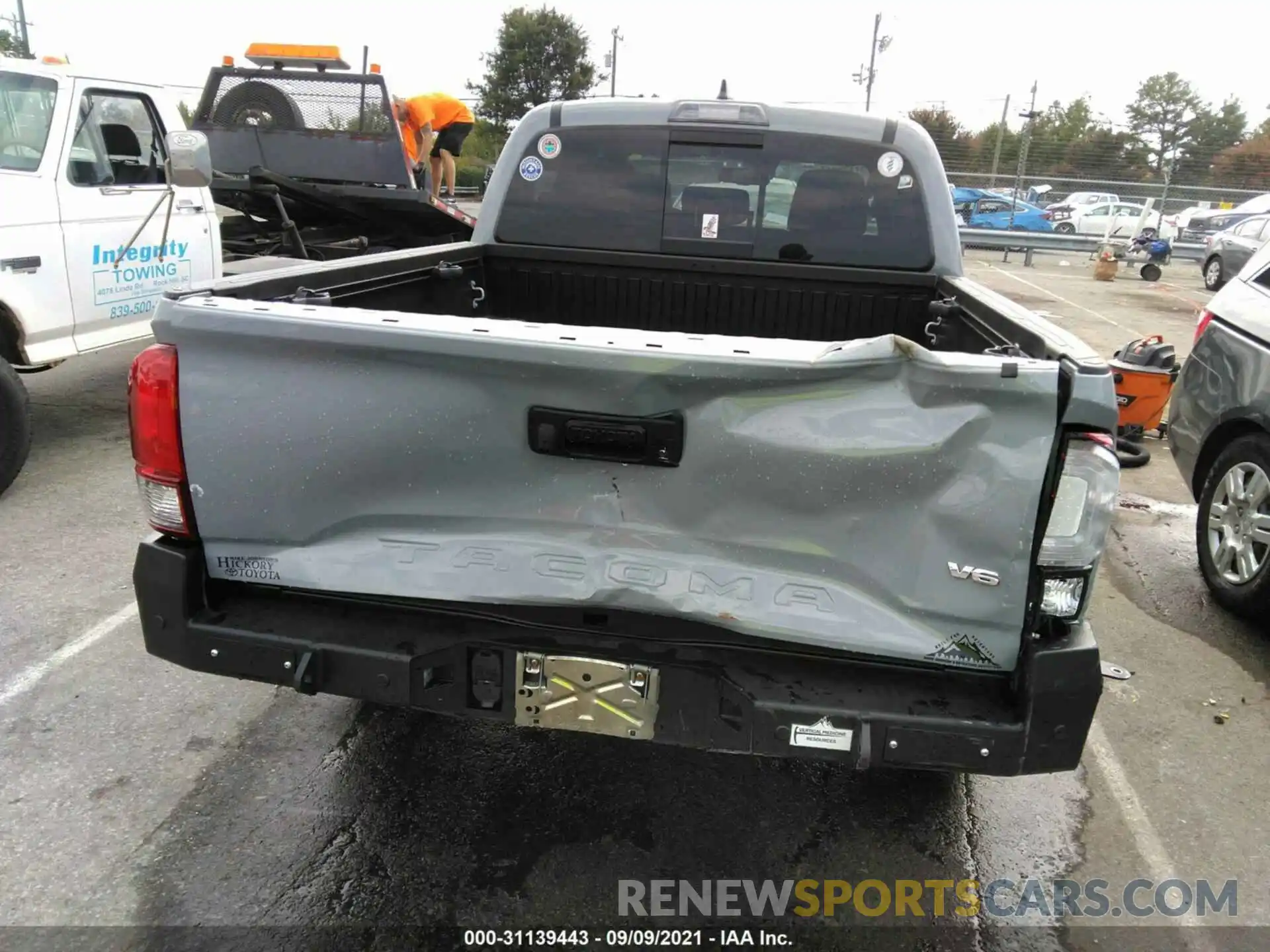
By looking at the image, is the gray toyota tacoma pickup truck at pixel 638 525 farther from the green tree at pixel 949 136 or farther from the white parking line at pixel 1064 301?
the green tree at pixel 949 136

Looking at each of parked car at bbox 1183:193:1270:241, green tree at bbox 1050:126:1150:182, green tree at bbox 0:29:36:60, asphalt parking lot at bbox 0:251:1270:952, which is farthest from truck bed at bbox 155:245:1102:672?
green tree at bbox 1050:126:1150:182

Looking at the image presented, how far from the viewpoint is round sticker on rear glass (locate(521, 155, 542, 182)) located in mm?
4133

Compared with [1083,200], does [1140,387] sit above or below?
below

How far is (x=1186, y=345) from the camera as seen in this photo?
1257 cm

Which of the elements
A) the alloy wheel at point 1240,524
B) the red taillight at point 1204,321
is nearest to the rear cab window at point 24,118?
the red taillight at point 1204,321

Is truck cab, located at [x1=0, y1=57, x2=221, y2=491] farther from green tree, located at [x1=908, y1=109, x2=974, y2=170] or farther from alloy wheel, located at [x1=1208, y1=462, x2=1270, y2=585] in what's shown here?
green tree, located at [x1=908, y1=109, x2=974, y2=170]

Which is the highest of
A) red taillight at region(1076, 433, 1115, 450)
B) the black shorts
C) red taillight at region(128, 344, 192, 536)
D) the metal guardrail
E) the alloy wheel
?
the black shorts

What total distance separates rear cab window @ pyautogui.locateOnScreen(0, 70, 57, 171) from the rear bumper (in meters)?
4.20

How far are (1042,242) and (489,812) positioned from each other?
2324 cm

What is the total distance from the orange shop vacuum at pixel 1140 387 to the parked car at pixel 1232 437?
152cm

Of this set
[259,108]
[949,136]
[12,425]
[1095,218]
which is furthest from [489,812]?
[949,136]

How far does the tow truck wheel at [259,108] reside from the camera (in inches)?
352

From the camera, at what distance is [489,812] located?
2.96 metres

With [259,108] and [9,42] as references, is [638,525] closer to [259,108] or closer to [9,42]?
[259,108]
